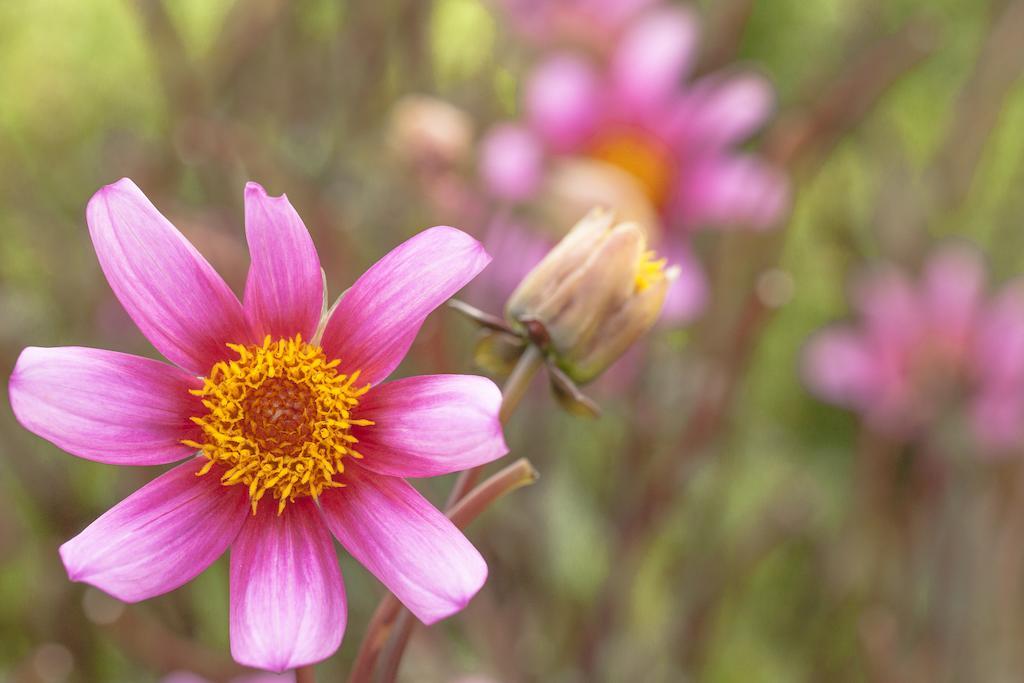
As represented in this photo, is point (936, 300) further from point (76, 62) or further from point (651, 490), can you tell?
point (76, 62)

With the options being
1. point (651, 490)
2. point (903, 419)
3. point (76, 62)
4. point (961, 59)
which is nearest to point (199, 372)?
point (651, 490)

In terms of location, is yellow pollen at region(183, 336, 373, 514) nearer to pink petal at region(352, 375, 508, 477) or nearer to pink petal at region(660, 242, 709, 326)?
pink petal at region(352, 375, 508, 477)

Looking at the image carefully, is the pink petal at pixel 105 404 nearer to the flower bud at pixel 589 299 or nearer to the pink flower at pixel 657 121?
the flower bud at pixel 589 299

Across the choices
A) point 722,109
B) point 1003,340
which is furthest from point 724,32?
point 1003,340

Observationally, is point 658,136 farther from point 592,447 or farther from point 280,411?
point 280,411

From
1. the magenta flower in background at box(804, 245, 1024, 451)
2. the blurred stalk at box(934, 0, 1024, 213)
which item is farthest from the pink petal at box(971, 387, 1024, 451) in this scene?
the blurred stalk at box(934, 0, 1024, 213)

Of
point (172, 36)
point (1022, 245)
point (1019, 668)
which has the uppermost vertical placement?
point (172, 36)
